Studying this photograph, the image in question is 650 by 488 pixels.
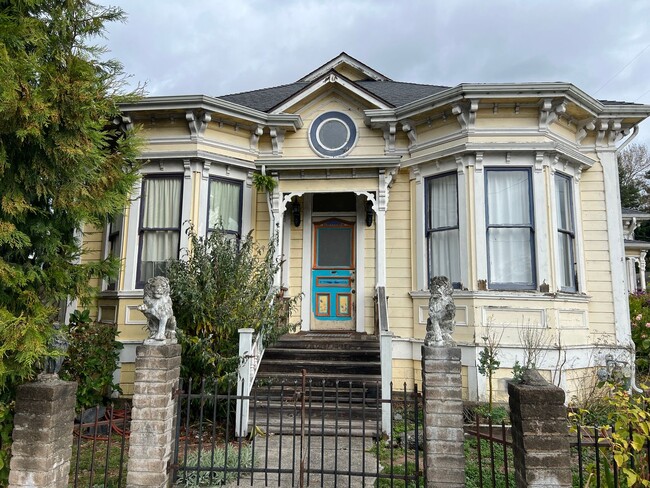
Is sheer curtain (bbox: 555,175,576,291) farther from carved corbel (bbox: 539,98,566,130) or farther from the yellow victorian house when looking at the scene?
carved corbel (bbox: 539,98,566,130)

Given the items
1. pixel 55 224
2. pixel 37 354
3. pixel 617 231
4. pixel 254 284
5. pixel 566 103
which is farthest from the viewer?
pixel 617 231

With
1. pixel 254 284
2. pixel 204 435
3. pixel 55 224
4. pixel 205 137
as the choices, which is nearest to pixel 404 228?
pixel 254 284

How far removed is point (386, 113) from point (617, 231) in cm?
466

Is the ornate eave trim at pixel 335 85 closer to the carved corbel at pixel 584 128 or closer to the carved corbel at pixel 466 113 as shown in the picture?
the carved corbel at pixel 466 113

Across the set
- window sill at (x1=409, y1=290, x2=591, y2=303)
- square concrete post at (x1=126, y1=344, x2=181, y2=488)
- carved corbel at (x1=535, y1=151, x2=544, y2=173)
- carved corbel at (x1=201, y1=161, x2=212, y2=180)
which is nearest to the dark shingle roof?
carved corbel at (x1=201, y1=161, x2=212, y2=180)

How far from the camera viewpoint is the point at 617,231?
817cm

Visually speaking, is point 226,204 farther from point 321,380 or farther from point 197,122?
point 321,380

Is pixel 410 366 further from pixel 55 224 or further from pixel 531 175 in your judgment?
pixel 55 224

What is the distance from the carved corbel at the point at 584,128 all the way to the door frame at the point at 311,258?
414cm

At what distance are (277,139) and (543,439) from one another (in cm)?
696

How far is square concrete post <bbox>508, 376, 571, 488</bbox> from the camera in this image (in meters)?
3.34

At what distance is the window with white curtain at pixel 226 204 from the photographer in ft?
27.4

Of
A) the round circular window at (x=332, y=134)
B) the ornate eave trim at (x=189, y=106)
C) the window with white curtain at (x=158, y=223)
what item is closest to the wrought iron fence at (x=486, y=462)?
the round circular window at (x=332, y=134)

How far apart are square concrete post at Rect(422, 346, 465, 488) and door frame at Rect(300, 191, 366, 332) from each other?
433 cm
